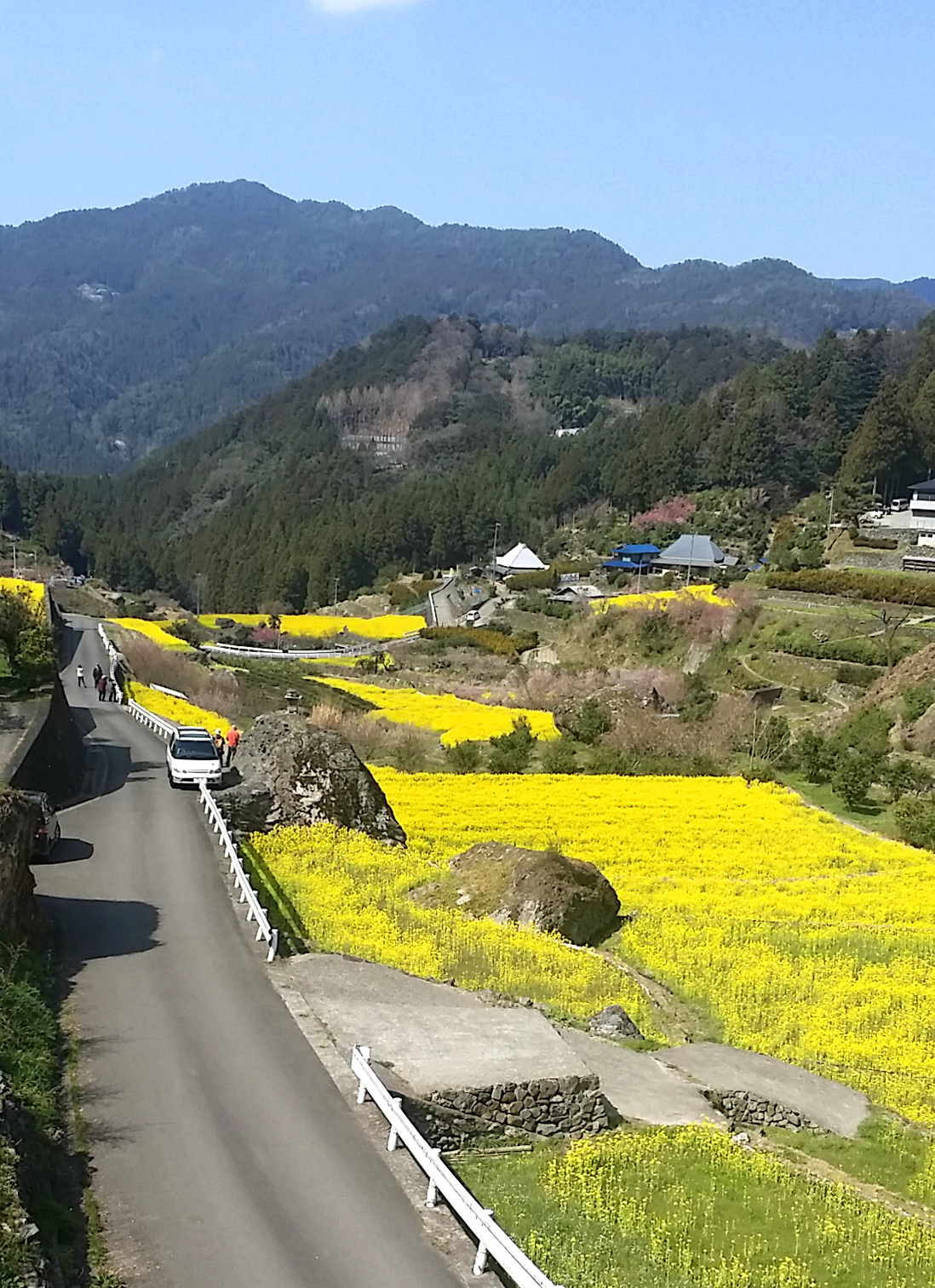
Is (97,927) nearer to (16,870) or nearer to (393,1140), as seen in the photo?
(16,870)

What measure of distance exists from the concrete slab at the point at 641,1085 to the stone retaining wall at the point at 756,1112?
300 millimetres

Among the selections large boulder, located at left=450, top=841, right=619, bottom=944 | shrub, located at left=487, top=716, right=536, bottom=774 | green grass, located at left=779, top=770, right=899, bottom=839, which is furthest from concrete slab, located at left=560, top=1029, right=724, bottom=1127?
shrub, located at left=487, top=716, right=536, bottom=774

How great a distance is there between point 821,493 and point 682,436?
21468mm

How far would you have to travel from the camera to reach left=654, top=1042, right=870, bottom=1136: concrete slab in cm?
1545

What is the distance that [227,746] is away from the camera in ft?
106

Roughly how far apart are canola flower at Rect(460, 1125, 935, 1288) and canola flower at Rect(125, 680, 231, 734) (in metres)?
27.0

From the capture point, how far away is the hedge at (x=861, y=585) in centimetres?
6738

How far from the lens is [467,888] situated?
22.7 m

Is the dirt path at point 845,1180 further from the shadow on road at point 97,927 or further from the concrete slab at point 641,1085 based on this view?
the shadow on road at point 97,927

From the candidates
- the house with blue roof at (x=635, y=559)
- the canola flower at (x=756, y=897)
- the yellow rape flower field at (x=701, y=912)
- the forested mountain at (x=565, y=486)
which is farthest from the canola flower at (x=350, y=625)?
the yellow rape flower field at (x=701, y=912)

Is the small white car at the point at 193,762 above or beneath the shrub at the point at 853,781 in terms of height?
above

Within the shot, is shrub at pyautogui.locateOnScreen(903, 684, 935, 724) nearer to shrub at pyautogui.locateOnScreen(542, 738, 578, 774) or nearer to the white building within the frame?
shrub at pyautogui.locateOnScreen(542, 738, 578, 774)

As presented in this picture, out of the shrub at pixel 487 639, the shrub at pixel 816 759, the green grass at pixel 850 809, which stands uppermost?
the shrub at pixel 816 759

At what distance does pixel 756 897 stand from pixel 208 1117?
1869 centimetres
